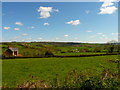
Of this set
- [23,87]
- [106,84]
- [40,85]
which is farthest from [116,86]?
[23,87]

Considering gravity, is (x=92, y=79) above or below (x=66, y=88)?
above

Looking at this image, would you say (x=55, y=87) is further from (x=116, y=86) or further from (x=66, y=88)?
(x=116, y=86)

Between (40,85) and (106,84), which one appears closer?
(106,84)

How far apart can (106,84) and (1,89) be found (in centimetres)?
362

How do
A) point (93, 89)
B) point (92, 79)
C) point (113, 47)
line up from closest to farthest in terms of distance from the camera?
point (93, 89) < point (92, 79) < point (113, 47)

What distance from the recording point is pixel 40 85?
5391 millimetres

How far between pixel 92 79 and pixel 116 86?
78cm

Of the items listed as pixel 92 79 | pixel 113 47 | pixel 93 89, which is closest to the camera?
pixel 93 89

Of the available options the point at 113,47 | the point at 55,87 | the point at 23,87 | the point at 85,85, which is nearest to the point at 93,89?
the point at 85,85

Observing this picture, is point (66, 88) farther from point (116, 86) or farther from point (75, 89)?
point (116, 86)

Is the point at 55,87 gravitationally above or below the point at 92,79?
below

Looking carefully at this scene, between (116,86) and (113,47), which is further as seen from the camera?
(113,47)

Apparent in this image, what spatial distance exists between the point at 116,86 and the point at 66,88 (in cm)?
163

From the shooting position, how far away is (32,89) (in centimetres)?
508
